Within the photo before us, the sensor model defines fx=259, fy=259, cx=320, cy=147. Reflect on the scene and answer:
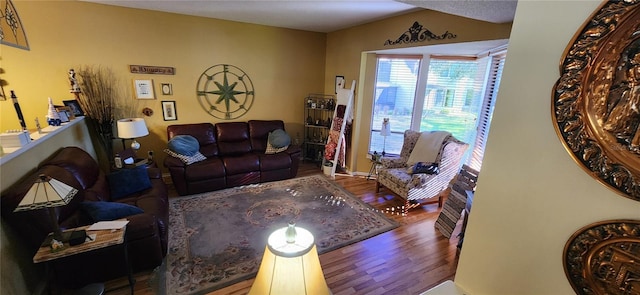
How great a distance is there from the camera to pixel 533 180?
2.96ft

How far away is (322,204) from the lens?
12.1 feet

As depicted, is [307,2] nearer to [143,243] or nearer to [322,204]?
[322,204]

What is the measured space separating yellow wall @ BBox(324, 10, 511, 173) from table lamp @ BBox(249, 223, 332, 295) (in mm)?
2985

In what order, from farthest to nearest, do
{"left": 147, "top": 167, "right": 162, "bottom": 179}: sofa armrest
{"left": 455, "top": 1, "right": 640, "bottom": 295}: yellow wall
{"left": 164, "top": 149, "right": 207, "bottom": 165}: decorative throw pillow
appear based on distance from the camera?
{"left": 164, "top": 149, "right": 207, "bottom": 165}: decorative throw pillow, {"left": 147, "top": 167, "right": 162, "bottom": 179}: sofa armrest, {"left": 455, "top": 1, "right": 640, "bottom": 295}: yellow wall

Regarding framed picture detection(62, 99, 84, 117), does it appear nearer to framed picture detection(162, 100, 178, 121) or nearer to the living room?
the living room

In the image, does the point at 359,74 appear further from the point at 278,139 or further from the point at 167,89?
the point at 167,89

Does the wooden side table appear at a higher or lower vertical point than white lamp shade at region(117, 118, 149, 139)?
lower

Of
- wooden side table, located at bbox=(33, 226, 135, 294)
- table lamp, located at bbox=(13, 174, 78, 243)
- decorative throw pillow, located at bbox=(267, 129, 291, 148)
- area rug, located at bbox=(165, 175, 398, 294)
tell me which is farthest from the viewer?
decorative throw pillow, located at bbox=(267, 129, 291, 148)

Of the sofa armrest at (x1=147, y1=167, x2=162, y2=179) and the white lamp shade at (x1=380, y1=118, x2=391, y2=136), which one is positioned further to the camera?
the white lamp shade at (x1=380, y1=118, x2=391, y2=136)

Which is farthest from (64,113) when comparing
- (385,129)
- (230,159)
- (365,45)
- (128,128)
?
(385,129)

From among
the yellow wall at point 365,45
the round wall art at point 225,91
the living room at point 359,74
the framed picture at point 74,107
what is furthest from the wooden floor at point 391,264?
the round wall art at point 225,91

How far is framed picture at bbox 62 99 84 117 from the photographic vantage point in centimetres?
332

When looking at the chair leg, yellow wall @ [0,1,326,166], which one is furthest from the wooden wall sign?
the chair leg

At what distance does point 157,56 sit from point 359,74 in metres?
3.21
